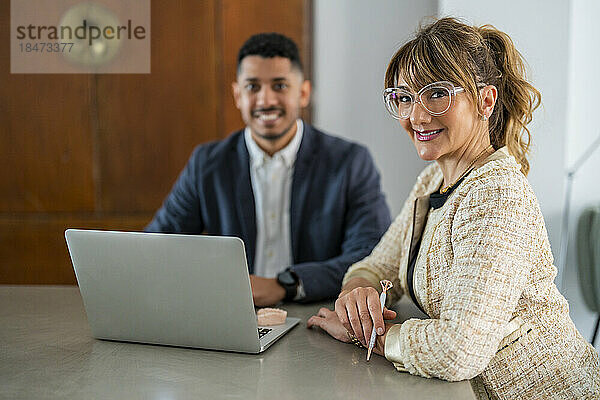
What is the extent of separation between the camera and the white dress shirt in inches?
103

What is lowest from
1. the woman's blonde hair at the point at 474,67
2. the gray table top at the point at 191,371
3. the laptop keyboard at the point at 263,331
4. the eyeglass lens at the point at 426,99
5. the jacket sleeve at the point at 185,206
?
the gray table top at the point at 191,371

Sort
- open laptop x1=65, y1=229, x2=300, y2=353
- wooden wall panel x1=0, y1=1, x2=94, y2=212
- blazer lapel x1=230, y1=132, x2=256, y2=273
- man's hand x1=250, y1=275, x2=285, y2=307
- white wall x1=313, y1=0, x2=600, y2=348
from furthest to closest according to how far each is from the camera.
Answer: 1. wooden wall panel x1=0, y1=1, x2=94, y2=212
2. blazer lapel x1=230, y1=132, x2=256, y2=273
3. white wall x1=313, y1=0, x2=600, y2=348
4. man's hand x1=250, y1=275, x2=285, y2=307
5. open laptop x1=65, y1=229, x2=300, y2=353

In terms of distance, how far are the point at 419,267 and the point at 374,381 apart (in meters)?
0.33

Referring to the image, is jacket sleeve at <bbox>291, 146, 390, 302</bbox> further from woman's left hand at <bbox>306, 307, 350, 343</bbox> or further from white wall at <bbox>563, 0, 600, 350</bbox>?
white wall at <bbox>563, 0, 600, 350</bbox>

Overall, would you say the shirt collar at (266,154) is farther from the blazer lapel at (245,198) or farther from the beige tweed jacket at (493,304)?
the beige tweed jacket at (493,304)

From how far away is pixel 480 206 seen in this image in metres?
1.27

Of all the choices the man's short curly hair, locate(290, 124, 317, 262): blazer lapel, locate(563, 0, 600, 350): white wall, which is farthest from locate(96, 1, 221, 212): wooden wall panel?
locate(563, 0, 600, 350): white wall

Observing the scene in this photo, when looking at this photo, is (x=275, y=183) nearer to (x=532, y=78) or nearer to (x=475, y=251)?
(x=532, y=78)

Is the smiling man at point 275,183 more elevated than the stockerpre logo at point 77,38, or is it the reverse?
the stockerpre logo at point 77,38

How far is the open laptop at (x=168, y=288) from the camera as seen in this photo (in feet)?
4.18

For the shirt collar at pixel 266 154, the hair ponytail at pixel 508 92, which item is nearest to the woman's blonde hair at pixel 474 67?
the hair ponytail at pixel 508 92

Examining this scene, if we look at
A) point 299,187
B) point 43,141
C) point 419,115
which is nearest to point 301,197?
point 299,187

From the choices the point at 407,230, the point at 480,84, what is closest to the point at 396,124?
the point at 407,230

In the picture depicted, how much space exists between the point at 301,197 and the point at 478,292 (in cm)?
135
